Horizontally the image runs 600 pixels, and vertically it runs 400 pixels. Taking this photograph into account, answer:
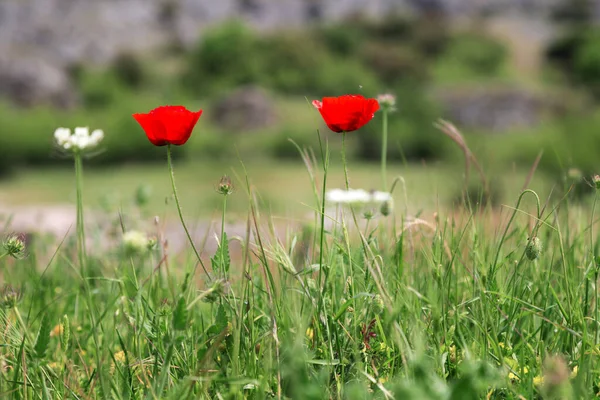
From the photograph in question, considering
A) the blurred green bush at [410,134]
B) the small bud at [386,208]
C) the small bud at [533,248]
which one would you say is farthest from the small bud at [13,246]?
the blurred green bush at [410,134]

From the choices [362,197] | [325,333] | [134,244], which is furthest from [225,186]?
[362,197]

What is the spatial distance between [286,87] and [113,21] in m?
10.0

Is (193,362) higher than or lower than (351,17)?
lower

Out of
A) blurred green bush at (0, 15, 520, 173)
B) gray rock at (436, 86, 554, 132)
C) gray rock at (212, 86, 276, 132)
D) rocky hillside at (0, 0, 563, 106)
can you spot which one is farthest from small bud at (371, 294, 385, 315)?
rocky hillside at (0, 0, 563, 106)

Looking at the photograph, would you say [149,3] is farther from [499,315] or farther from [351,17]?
[499,315]

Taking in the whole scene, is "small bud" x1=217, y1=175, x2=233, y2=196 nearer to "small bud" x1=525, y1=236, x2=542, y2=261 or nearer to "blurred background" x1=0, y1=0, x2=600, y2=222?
"small bud" x1=525, y1=236, x2=542, y2=261

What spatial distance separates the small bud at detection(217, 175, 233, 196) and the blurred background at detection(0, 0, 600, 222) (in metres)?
0.68

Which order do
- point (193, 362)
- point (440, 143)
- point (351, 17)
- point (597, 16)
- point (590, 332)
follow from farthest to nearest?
point (597, 16)
point (351, 17)
point (440, 143)
point (590, 332)
point (193, 362)

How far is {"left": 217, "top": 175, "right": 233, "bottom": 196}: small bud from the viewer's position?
1035mm

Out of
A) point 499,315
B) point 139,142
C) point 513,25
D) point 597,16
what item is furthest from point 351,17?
point 499,315

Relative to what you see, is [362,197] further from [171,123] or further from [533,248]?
[171,123]

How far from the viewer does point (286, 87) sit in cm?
1780

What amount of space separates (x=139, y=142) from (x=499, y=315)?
1044cm

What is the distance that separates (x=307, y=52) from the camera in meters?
19.5
